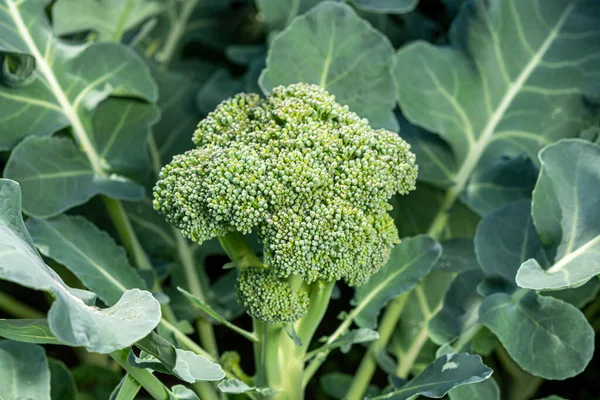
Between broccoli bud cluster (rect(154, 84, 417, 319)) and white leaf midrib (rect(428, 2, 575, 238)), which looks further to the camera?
white leaf midrib (rect(428, 2, 575, 238))

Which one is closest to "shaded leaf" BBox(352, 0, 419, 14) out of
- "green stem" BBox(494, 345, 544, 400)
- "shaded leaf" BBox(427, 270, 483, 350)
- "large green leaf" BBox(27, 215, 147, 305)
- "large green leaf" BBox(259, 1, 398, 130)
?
"large green leaf" BBox(259, 1, 398, 130)

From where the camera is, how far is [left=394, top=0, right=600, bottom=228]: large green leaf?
105 cm

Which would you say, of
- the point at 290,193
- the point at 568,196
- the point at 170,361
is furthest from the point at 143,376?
the point at 568,196

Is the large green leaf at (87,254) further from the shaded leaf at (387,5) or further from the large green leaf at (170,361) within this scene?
the shaded leaf at (387,5)

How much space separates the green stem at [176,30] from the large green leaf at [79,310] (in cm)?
83

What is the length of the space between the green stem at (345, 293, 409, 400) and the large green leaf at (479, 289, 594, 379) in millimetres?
221

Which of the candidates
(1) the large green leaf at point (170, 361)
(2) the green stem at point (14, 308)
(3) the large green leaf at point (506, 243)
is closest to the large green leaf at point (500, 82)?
(3) the large green leaf at point (506, 243)

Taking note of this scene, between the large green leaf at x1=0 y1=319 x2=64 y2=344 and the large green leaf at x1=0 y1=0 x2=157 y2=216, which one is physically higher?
the large green leaf at x1=0 y1=0 x2=157 y2=216

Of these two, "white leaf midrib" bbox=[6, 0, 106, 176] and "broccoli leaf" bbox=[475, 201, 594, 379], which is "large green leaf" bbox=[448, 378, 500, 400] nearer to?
"broccoli leaf" bbox=[475, 201, 594, 379]

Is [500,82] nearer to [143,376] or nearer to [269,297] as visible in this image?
[269,297]

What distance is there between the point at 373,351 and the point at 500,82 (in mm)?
526

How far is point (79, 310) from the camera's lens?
1.93 feet

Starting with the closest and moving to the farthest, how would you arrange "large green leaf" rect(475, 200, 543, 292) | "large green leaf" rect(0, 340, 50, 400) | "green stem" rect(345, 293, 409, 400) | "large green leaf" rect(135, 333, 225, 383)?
"large green leaf" rect(135, 333, 225, 383), "large green leaf" rect(0, 340, 50, 400), "large green leaf" rect(475, 200, 543, 292), "green stem" rect(345, 293, 409, 400)

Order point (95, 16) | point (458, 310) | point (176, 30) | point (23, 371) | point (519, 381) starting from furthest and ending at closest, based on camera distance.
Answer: point (176, 30) < point (519, 381) < point (95, 16) < point (458, 310) < point (23, 371)
